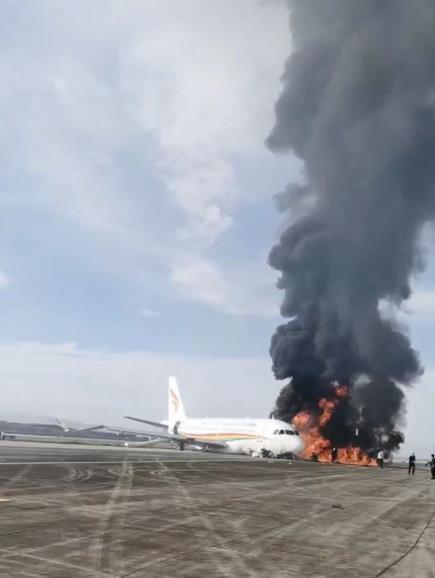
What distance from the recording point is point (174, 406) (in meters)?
106

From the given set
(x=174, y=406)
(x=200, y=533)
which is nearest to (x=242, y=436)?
(x=174, y=406)

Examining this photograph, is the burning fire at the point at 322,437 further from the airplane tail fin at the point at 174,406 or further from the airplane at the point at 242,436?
the airplane tail fin at the point at 174,406

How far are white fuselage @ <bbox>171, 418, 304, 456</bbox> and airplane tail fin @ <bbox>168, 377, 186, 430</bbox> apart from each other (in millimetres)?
15414

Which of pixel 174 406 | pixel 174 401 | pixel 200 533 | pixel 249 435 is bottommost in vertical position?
pixel 200 533

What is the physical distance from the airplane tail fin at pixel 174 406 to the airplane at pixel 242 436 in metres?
5.66

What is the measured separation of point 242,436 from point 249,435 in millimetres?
1733

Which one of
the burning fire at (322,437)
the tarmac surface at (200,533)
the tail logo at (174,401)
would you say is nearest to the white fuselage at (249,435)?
the burning fire at (322,437)

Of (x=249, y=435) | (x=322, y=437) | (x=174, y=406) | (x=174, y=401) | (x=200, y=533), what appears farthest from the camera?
(x=174, y=401)

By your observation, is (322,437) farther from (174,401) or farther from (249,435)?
(174,401)

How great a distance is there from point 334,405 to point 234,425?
15650 mm

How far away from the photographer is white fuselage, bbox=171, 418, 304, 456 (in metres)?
65.4

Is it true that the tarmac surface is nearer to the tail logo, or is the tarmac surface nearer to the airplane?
the airplane

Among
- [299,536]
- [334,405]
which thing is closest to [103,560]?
[299,536]

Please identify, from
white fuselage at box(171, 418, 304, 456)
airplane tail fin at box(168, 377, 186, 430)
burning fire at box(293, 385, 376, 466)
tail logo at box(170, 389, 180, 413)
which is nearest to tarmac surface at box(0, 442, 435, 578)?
white fuselage at box(171, 418, 304, 456)
